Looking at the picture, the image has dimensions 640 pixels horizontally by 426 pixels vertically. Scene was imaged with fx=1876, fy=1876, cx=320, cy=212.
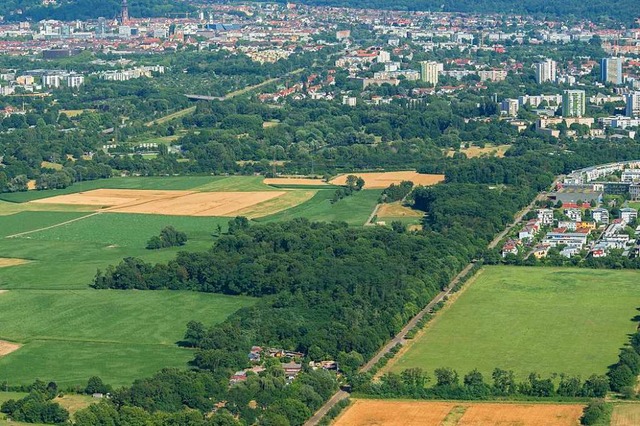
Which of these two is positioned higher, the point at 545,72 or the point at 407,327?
the point at 407,327

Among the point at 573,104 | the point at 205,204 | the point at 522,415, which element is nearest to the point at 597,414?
the point at 522,415

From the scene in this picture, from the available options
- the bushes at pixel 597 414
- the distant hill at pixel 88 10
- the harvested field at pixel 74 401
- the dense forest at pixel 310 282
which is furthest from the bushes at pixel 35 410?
the distant hill at pixel 88 10

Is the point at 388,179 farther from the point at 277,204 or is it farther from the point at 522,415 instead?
the point at 522,415

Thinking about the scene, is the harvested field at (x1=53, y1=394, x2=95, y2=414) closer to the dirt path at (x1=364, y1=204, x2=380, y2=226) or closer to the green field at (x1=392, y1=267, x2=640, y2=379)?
the green field at (x1=392, y1=267, x2=640, y2=379)

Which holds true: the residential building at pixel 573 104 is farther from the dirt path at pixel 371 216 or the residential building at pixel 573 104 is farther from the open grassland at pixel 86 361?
the open grassland at pixel 86 361

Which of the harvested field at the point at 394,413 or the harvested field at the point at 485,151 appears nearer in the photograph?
the harvested field at the point at 394,413

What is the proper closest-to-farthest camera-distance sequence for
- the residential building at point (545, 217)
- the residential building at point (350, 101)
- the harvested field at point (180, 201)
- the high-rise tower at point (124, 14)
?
1. the residential building at point (545, 217)
2. the harvested field at point (180, 201)
3. the residential building at point (350, 101)
4. the high-rise tower at point (124, 14)

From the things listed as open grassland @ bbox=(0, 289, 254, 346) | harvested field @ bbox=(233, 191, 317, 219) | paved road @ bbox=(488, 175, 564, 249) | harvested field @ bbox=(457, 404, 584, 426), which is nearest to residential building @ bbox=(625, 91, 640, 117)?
paved road @ bbox=(488, 175, 564, 249)
